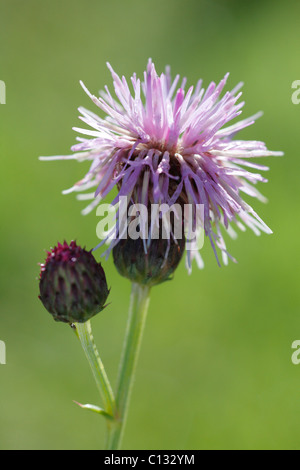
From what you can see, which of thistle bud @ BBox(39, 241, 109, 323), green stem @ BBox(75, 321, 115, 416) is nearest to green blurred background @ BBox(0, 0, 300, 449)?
green stem @ BBox(75, 321, 115, 416)

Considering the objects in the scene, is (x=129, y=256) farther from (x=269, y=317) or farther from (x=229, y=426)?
(x=269, y=317)

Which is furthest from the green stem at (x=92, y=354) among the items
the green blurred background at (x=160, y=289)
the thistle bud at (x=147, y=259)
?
Result: the green blurred background at (x=160, y=289)

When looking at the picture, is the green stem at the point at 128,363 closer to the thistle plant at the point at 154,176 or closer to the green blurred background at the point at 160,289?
the thistle plant at the point at 154,176

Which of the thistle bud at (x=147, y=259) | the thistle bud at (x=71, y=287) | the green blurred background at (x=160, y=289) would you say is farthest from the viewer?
the green blurred background at (x=160, y=289)

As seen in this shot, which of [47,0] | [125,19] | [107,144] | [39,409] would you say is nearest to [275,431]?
[39,409]

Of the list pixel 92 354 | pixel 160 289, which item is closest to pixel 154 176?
pixel 92 354

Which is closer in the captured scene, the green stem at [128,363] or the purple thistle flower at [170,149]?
the purple thistle flower at [170,149]

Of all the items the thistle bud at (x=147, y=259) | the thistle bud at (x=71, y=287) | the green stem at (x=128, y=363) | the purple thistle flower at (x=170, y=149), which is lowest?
the green stem at (x=128, y=363)

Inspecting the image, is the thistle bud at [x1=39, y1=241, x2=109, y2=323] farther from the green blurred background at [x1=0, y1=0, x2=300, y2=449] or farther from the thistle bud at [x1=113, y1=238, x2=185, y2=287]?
the green blurred background at [x1=0, y1=0, x2=300, y2=449]
